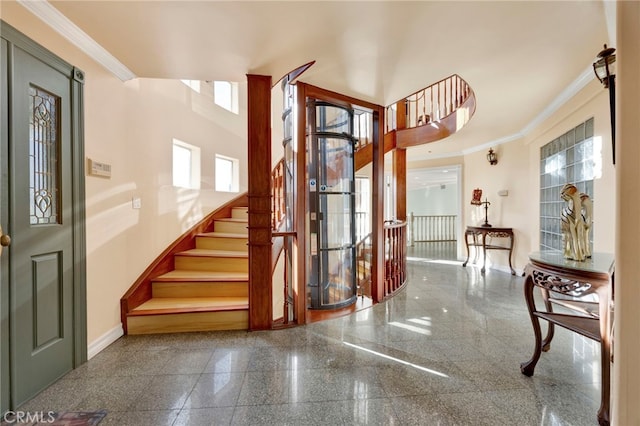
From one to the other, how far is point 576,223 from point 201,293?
3147mm

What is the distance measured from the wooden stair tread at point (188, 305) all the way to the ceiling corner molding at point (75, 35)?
2.06m

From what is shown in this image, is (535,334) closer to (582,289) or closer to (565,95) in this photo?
(582,289)

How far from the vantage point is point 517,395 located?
5.49ft

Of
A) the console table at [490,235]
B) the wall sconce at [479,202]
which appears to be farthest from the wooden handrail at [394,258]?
the wall sconce at [479,202]

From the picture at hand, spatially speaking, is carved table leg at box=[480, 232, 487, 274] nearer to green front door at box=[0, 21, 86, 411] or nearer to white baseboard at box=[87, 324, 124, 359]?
white baseboard at box=[87, 324, 124, 359]

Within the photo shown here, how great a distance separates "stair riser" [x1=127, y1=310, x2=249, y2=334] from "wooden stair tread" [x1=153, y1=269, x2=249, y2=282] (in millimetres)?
400

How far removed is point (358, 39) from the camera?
201cm

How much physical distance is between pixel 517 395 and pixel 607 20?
8.05ft

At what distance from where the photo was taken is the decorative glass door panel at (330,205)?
3057 mm

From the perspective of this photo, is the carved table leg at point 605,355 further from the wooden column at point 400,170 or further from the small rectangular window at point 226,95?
the small rectangular window at point 226,95

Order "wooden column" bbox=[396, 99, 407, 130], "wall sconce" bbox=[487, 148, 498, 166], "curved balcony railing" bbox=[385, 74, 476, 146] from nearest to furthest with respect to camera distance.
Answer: "curved balcony railing" bbox=[385, 74, 476, 146]
"wooden column" bbox=[396, 99, 407, 130]
"wall sconce" bbox=[487, 148, 498, 166]

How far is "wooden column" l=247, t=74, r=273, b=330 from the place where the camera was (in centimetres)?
254

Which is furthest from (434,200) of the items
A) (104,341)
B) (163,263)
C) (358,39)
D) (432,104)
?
(104,341)

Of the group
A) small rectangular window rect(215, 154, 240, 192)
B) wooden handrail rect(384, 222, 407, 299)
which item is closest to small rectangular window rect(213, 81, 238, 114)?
small rectangular window rect(215, 154, 240, 192)
